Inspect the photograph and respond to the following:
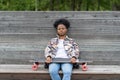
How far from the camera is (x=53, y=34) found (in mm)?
6441

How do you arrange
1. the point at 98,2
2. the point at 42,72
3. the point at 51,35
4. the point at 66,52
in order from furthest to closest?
the point at 98,2, the point at 51,35, the point at 66,52, the point at 42,72

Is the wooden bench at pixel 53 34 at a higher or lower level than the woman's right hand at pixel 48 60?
higher

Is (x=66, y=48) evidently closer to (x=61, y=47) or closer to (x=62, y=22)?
(x=61, y=47)

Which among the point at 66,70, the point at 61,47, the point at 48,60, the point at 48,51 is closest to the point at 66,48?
the point at 61,47

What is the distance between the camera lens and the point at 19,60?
6.48m

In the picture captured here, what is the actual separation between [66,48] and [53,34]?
46cm

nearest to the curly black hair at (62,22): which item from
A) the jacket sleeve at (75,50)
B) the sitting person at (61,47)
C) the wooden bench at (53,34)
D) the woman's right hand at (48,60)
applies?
the sitting person at (61,47)

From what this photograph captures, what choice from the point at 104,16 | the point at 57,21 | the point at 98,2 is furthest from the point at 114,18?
the point at 98,2

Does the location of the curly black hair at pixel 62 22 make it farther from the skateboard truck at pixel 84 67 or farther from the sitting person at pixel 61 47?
the skateboard truck at pixel 84 67

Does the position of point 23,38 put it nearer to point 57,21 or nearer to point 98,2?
point 57,21

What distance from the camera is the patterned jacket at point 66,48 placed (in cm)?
602

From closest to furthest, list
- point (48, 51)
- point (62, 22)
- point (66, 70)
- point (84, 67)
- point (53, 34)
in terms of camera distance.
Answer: point (66, 70) → point (84, 67) → point (48, 51) → point (62, 22) → point (53, 34)

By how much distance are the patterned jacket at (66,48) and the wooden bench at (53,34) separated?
0.29 metres

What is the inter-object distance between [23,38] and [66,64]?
3.45ft
